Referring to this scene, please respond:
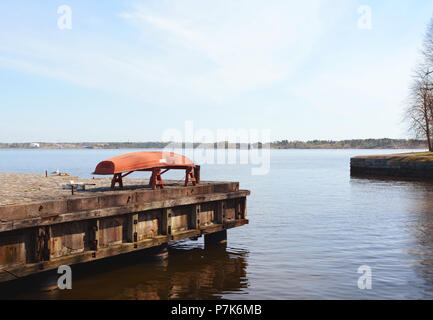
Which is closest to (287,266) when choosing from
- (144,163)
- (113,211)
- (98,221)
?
(144,163)

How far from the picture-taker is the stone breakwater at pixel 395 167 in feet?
199

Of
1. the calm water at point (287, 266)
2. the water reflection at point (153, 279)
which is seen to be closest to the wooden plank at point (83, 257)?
the water reflection at point (153, 279)

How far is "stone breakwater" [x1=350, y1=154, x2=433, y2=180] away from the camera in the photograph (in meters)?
60.7

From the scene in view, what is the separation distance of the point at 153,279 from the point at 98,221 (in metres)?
3.12

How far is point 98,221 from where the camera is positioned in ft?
43.1

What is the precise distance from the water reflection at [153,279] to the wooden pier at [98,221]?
1.09 m

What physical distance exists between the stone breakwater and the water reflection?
49.4 metres

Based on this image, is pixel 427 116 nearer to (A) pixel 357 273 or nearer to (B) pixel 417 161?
(B) pixel 417 161

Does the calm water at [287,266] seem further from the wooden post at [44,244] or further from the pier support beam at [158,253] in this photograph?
the wooden post at [44,244]

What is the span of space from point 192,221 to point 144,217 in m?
2.51

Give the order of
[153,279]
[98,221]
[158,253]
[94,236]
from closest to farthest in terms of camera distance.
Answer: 1. [94,236]
2. [98,221]
3. [153,279]
4. [158,253]

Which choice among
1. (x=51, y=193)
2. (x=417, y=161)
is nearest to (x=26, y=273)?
(x=51, y=193)

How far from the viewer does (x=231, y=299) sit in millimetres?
13508

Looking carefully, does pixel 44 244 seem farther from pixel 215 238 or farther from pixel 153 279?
pixel 215 238
